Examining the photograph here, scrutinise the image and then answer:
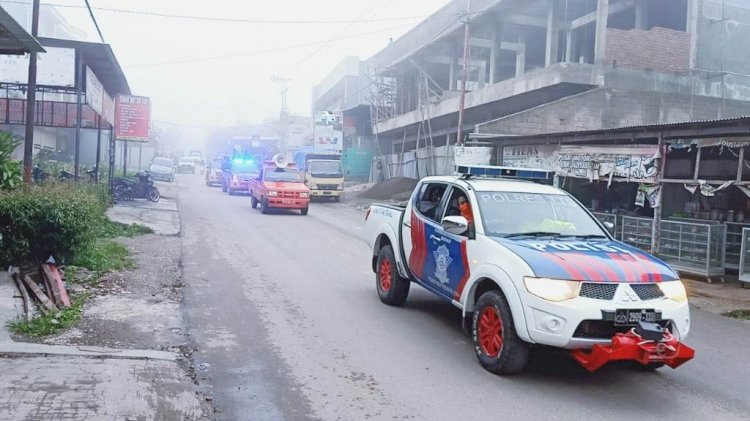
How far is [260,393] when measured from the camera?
5.20 metres

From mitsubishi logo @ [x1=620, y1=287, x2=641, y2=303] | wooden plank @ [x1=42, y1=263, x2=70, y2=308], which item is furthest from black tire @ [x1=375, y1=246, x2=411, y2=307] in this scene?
wooden plank @ [x1=42, y1=263, x2=70, y2=308]

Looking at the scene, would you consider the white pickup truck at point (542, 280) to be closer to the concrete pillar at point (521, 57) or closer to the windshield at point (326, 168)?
the concrete pillar at point (521, 57)

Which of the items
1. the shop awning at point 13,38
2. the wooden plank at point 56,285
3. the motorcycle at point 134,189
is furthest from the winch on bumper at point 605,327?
the motorcycle at point 134,189

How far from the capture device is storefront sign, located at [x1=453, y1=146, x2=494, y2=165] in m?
20.1

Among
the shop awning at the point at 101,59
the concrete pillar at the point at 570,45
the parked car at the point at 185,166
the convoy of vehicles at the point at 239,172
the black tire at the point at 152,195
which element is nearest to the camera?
the shop awning at the point at 101,59

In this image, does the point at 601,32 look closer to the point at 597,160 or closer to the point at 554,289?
the point at 597,160

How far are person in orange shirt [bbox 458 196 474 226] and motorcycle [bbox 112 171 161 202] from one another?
837 inches

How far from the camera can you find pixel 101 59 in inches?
725

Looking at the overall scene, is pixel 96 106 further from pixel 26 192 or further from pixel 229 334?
pixel 229 334

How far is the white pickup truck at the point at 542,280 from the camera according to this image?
5152 millimetres

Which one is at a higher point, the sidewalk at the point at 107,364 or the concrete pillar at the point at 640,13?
the concrete pillar at the point at 640,13

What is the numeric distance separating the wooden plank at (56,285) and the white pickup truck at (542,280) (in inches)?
166

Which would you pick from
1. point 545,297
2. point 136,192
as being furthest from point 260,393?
point 136,192

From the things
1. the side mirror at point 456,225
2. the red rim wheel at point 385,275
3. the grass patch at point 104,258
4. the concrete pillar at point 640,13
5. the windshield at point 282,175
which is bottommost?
the grass patch at point 104,258
